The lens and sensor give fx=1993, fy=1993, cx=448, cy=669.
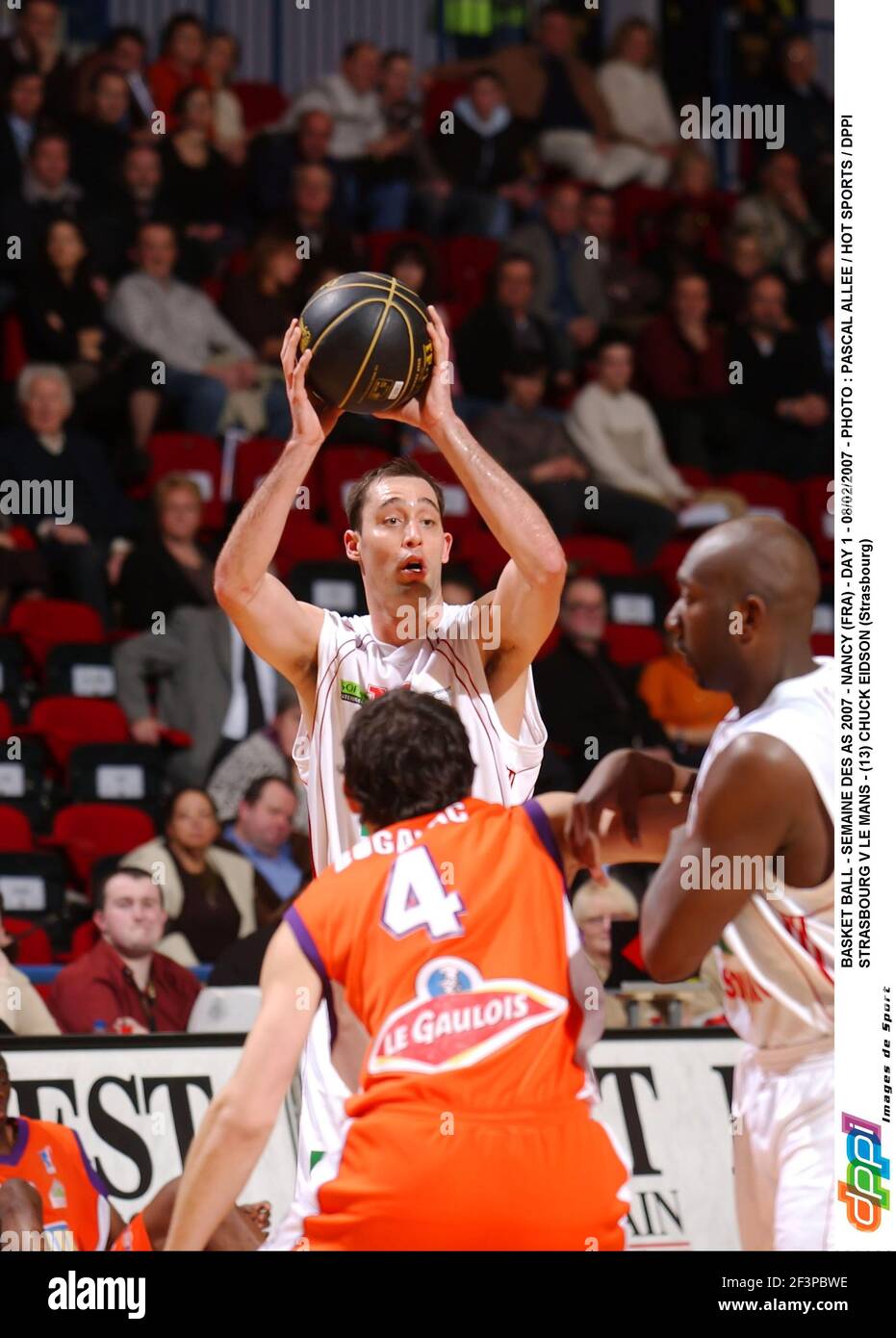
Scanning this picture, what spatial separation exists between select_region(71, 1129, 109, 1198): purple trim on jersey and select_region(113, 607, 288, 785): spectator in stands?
3.08 metres

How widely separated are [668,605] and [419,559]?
624 cm

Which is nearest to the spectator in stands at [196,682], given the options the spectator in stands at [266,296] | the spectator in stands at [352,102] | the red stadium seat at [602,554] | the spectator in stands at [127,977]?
the spectator in stands at [127,977]

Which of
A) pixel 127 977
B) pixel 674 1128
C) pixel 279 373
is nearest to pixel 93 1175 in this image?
pixel 127 977

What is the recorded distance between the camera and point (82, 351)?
36.4 ft

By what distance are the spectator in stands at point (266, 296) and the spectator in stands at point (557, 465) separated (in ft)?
4.57

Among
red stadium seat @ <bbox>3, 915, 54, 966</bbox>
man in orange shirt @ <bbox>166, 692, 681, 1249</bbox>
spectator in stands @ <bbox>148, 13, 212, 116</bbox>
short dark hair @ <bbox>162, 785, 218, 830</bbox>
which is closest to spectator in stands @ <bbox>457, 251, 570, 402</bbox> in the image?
spectator in stands @ <bbox>148, 13, 212, 116</bbox>

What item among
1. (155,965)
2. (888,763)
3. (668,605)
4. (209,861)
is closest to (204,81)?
(668,605)

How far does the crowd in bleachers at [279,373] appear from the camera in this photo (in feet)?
30.9

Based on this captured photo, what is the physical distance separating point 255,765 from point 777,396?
5.33 m

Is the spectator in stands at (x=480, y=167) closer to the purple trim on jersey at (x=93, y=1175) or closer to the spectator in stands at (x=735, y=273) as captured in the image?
the spectator in stands at (x=735, y=273)

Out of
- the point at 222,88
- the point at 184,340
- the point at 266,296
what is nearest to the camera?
the point at 184,340

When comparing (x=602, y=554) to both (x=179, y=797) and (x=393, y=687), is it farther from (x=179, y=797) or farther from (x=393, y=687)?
(x=393, y=687)

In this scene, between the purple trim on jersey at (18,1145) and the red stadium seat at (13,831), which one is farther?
the red stadium seat at (13,831)

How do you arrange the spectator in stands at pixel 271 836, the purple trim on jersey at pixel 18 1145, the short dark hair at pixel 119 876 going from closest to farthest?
1. the purple trim on jersey at pixel 18 1145
2. the short dark hair at pixel 119 876
3. the spectator in stands at pixel 271 836
